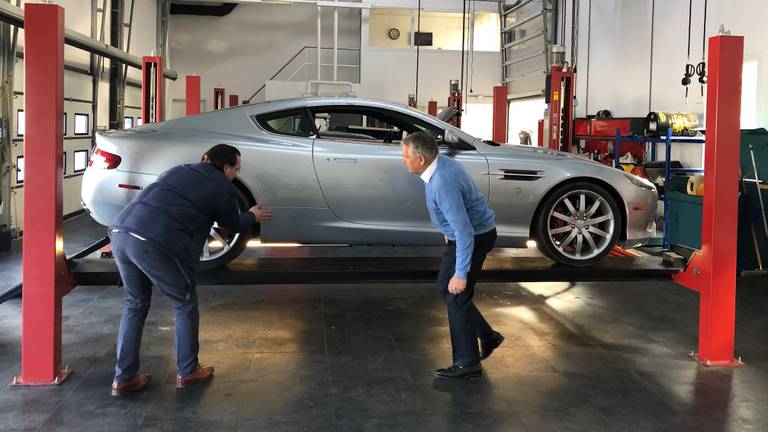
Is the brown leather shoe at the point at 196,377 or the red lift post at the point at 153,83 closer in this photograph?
the brown leather shoe at the point at 196,377

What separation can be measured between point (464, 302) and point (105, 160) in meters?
2.64

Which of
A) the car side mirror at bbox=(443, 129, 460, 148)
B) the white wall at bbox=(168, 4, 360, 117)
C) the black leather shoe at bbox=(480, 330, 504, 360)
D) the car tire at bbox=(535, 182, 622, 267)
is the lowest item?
the black leather shoe at bbox=(480, 330, 504, 360)

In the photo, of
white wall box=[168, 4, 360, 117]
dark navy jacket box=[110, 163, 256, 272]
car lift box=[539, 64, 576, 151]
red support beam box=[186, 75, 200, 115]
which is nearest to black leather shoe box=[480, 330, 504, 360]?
dark navy jacket box=[110, 163, 256, 272]

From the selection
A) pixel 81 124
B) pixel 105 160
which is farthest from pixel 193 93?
pixel 105 160

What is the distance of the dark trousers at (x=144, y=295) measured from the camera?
3789 millimetres

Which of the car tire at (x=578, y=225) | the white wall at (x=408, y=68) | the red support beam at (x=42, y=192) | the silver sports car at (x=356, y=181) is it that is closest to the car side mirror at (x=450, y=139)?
the silver sports car at (x=356, y=181)

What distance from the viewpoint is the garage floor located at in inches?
144

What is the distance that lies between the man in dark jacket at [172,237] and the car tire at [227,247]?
768mm


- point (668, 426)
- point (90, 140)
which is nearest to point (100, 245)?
point (668, 426)

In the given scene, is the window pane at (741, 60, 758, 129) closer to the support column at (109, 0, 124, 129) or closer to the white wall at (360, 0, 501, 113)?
the white wall at (360, 0, 501, 113)

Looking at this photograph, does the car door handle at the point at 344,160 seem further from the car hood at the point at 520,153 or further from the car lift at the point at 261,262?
the car hood at the point at 520,153

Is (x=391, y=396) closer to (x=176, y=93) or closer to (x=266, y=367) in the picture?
(x=266, y=367)

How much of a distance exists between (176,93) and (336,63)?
4915mm

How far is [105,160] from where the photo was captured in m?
4.80
